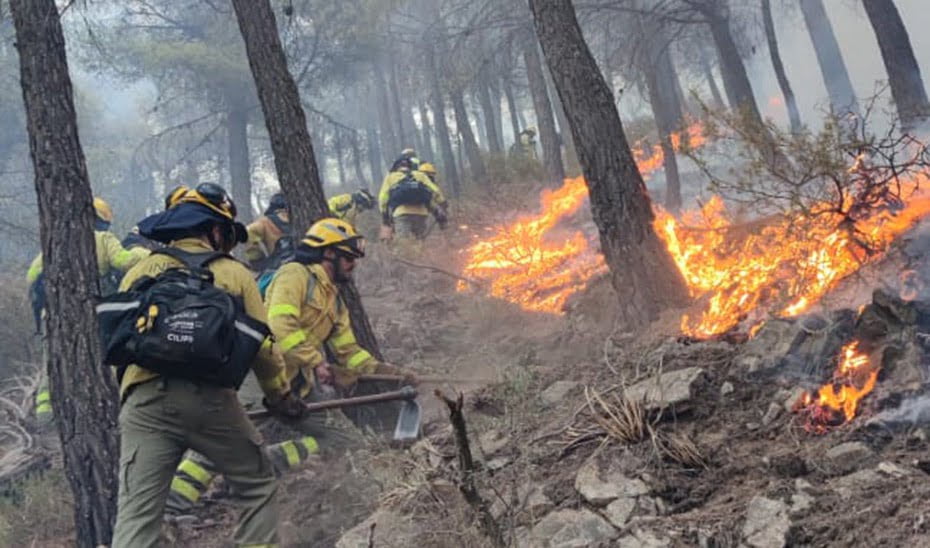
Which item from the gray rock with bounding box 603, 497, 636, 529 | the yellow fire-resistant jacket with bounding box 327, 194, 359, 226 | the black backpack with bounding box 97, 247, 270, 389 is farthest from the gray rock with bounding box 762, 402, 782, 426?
the yellow fire-resistant jacket with bounding box 327, 194, 359, 226

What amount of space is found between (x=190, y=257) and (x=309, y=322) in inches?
68.8

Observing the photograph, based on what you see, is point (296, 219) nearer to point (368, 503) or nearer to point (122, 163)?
point (368, 503)

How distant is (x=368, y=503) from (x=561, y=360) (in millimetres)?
2845

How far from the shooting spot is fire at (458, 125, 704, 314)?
855 cm

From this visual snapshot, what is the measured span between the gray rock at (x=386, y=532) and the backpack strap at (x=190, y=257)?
1685 millimetres

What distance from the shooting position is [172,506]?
468cm

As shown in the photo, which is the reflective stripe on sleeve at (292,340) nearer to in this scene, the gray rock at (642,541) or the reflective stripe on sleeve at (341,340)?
the reflective stripe on sleeve at (341,340)

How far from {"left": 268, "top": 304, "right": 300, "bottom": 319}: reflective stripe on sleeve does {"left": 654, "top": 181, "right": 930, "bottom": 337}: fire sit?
3.03 metres

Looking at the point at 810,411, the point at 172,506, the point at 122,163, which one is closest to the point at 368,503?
the point at 172,506

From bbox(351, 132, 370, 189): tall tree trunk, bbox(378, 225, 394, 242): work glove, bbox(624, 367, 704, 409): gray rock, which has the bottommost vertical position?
bbox(624, 367, 704, 409): gray rock

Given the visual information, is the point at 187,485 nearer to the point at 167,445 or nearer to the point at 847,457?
the point at 167,445

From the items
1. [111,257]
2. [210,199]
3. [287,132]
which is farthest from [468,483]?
[111,257]

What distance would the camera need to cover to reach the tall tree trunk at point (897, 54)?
8898 mm

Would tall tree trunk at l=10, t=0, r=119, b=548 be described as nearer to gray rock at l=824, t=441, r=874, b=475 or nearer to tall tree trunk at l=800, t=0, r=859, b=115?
gray rock at l=824, t=441, r=874, b=475
